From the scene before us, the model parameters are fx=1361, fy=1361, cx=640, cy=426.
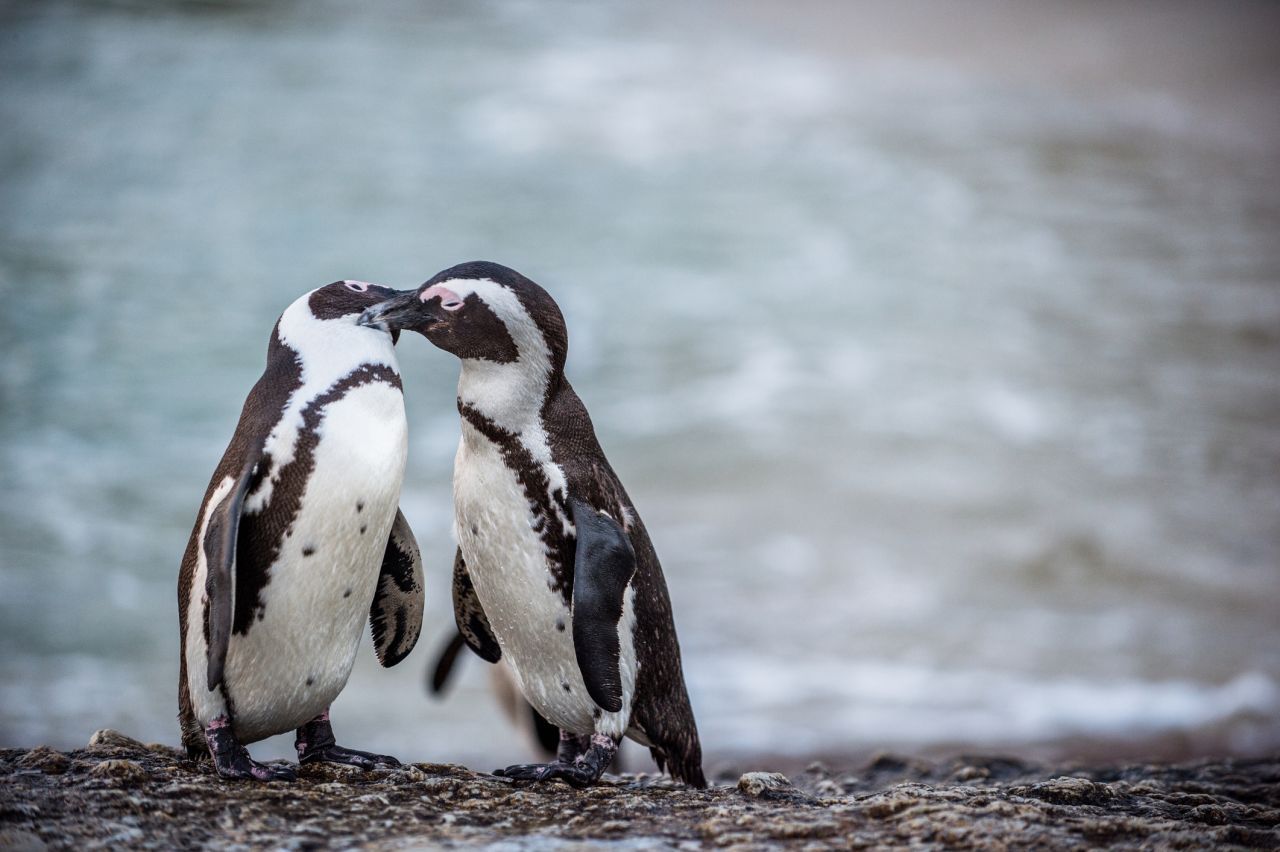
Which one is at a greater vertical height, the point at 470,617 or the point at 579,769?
the point at 470,617

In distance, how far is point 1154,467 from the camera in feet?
44.0

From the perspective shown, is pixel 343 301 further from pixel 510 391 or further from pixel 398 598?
pixel 398 598

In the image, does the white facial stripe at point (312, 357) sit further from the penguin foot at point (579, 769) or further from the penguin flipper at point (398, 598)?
the penguin foot at point (579, 769)

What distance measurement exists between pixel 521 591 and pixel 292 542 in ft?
1.89

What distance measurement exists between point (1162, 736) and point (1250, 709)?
863mm

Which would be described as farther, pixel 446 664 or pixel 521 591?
pixel 446 664

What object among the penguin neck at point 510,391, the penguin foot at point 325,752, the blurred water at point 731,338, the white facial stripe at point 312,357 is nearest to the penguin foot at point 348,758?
the penguin foot at point 325,752

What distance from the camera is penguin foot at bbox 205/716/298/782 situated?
123 inches

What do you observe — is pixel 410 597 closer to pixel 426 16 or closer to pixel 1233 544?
pixel 1233 544

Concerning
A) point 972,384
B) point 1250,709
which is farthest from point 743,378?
point 1250,709

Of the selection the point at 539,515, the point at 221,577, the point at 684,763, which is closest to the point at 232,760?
Result: the point at 221,577

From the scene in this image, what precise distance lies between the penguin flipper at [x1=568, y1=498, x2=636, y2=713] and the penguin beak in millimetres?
631

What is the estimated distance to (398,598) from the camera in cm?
358

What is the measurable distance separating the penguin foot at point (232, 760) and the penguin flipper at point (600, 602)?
2.40 feet
